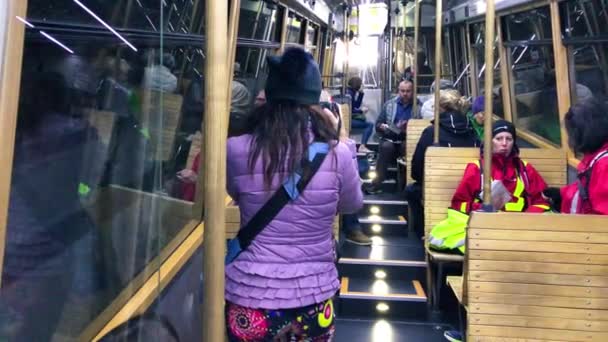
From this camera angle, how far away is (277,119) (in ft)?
5.50

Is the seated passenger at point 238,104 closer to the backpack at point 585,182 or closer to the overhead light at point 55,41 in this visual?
the backpack at point 585,182

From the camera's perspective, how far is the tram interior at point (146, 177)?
1.28 metres

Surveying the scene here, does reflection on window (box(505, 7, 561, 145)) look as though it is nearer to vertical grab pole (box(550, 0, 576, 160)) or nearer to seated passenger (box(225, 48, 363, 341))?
vertical grab pole (box(550, 0, 576, 160))

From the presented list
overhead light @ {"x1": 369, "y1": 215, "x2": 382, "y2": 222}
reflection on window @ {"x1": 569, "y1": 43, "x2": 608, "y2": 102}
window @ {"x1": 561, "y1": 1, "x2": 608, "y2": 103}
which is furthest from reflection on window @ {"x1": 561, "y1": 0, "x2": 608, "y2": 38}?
overhead light @ {"x1": 369, "y1": 215, "x2": 382, "y2": 222}

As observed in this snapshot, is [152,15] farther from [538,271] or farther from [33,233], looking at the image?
[538,271]

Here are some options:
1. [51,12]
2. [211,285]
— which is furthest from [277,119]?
[211,285]

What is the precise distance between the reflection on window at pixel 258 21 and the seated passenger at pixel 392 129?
1730mm

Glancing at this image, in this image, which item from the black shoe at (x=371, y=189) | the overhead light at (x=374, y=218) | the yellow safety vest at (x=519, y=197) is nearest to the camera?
the yellow safety vest at (x=519, y=197)

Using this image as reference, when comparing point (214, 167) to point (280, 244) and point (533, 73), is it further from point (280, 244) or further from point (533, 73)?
point (533, 73)

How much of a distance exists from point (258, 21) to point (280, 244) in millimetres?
3709

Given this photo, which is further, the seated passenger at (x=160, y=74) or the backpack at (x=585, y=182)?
the backpack at (x=585, y=182)

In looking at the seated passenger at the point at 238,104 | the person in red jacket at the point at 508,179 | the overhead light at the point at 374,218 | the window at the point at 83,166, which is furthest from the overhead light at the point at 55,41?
the overhead light at the point at 374,218

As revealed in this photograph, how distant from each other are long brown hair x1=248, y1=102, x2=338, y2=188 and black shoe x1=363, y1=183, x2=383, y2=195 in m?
5.01

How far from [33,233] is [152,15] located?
1135 mm
